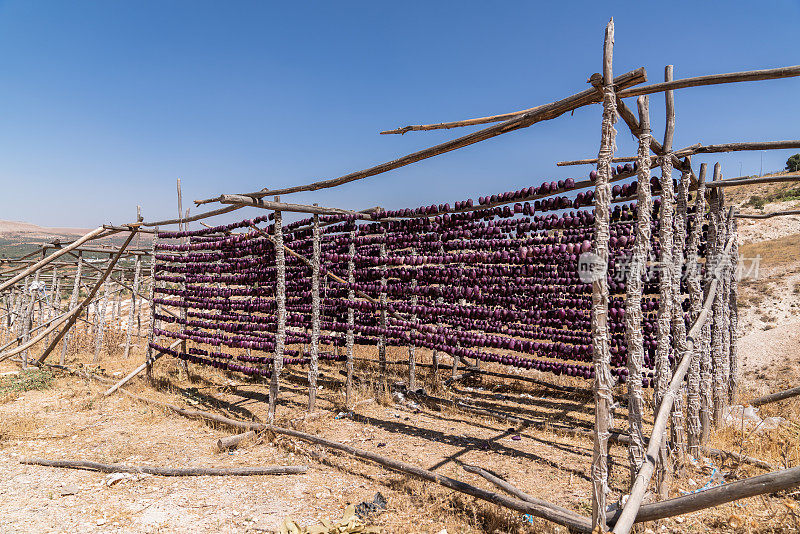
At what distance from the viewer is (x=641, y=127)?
3.71 metres

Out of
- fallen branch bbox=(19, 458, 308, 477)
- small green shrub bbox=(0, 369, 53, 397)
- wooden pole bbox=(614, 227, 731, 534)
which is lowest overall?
small green shrub bbox=(0, 369, 53, 397)

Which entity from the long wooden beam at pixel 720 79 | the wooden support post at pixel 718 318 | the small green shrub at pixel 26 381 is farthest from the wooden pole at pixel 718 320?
the small green shrub at pixel 26 381

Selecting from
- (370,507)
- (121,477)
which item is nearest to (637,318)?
(370,507)

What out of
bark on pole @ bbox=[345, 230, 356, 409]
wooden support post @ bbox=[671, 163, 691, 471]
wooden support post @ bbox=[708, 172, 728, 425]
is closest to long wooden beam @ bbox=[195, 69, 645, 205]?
bark on pole @ bbox=[345, 230, 356, 409]

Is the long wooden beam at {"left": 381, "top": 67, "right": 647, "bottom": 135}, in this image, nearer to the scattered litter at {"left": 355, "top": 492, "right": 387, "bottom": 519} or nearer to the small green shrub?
the scattered litter at {"left": 355, "top": 492, "right": 387, "bottom": 519}

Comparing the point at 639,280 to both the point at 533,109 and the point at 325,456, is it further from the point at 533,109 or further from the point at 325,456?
the point at 325,456

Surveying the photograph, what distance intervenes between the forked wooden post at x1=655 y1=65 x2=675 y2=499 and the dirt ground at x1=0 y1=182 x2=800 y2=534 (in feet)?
1.56

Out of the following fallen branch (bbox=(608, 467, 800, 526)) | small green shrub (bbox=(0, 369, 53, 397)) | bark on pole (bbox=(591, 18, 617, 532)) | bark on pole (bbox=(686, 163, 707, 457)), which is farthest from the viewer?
small green shrub (bbox=(0, 369, 53, 397))

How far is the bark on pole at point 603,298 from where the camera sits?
3.01 metres

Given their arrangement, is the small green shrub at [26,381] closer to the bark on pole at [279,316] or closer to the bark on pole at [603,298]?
the bark on pole at [279,316]

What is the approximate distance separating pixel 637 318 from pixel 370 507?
9.71 feet

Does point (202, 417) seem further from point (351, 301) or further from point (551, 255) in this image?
point (551, 255)

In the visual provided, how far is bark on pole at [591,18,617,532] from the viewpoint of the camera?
3.01 m

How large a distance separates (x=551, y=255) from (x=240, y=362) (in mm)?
9021
